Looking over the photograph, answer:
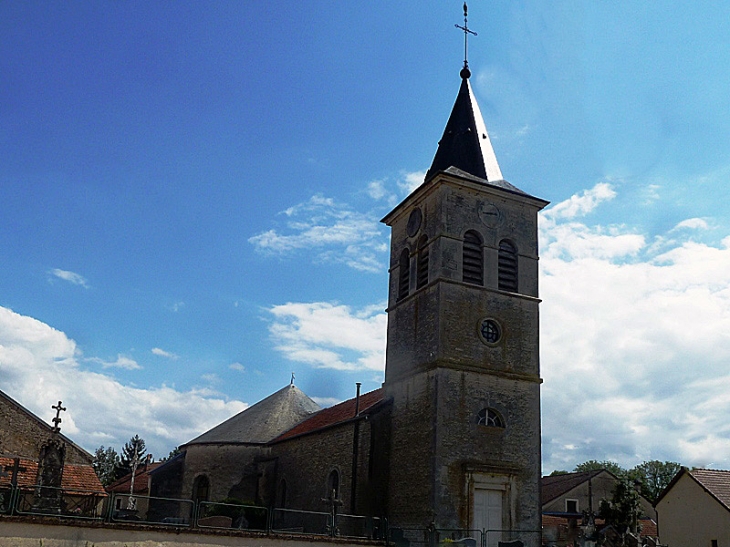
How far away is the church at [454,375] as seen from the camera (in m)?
21.0

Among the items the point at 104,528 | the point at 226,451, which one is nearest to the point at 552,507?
the point at 226,451

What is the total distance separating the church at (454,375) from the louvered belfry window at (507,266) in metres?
0.04

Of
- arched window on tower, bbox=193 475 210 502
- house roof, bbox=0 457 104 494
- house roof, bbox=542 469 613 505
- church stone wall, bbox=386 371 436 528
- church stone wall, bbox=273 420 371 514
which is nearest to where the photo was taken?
church stone wall, bbox=386 371 436 528

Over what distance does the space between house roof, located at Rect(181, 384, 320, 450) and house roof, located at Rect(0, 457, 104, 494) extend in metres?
7.61

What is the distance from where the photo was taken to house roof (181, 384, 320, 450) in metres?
31.6

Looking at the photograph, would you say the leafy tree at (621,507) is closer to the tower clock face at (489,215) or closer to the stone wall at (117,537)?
the tower clock face at (489,215)

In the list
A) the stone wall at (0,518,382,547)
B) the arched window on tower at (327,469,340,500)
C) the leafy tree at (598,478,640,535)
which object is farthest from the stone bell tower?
the leafy tree at (598,478,640,535)

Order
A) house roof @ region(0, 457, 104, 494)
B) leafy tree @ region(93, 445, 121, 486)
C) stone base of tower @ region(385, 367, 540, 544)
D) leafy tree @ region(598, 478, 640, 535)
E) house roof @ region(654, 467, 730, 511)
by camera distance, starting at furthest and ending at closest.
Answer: leafy tree @ region(93, 445, 121, 486) < leafy tree @ region(598, 478, 640, 535) < house roof @ region(654, 467, 730, 511) < house roof @ region(0, 457, 104, 494) < stone base of tower @ region(385, 367, 540, 544)

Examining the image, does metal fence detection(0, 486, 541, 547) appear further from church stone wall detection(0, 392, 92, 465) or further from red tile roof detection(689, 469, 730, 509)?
red tile roof detection(689, 469, 730, 509)

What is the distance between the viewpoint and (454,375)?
71.1ft

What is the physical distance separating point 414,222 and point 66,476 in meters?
14.7

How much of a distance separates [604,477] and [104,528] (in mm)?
34112

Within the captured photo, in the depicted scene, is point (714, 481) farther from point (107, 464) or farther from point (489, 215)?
point (107, 464)

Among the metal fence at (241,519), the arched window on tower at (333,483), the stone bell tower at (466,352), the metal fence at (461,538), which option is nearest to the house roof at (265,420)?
the metal fence at (241,519)
